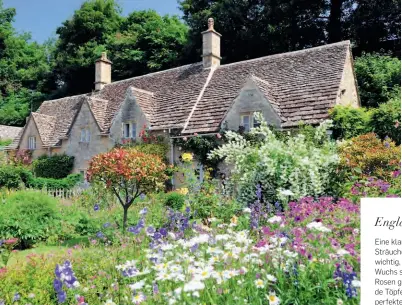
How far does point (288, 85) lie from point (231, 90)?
9.45ft

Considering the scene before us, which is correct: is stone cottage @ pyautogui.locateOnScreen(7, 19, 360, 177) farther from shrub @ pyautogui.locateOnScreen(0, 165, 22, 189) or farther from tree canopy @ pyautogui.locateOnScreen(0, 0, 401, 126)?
shrub @ pyautogui.locateOnScreen(0, 165, 22, 189)

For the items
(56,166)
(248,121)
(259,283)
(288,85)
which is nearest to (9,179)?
(56,166)

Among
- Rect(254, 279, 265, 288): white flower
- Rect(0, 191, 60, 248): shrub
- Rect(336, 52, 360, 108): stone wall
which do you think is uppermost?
Rect(336, 52, 360, 108): stone wall

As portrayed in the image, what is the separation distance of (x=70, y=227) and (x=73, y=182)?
12263 mm

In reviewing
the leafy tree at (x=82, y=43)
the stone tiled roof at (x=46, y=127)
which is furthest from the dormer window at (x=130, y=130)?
the leafy tree at (x=82, y=43)

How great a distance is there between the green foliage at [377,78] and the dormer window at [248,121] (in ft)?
31.2

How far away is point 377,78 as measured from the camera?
22422 mm

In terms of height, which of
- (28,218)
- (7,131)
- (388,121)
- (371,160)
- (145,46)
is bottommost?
(28,218)

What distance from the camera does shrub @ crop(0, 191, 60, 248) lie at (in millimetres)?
9555

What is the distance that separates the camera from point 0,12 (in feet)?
32.4

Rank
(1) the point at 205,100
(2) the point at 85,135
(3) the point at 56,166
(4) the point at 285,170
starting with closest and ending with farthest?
(4) the point at 285,170, (1) the point at 205,100, (2) the point at 85,135, (3) the point at 56,166

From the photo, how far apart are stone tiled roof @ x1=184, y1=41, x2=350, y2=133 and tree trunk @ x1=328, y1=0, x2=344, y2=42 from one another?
928 centimetres

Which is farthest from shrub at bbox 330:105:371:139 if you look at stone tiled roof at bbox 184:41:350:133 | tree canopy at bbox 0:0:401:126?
tree canopy at bbox 0:0:401:126

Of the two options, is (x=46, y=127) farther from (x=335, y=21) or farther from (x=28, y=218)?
(x=335, y=21)
